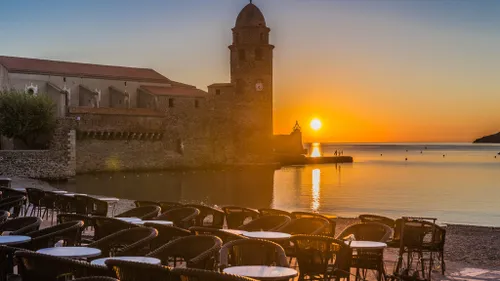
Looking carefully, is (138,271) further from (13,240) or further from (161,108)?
(161,108)

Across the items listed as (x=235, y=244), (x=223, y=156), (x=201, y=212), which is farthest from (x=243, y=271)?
(x=223, y=156)

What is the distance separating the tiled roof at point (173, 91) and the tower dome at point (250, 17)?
25.3ft

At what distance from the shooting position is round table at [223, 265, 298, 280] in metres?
4.23

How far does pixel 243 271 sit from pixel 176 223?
366cm

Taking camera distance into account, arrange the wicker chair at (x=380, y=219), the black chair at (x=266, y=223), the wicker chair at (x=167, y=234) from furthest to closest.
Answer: the wicker chair at (x=380, y=219) < the black chair at (x=266, y=223) < the wicker chair at (x=167, y=234)

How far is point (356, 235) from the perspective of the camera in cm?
650

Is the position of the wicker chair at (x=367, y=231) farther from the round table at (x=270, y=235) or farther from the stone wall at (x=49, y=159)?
the stone wall at (x=49, y=159)

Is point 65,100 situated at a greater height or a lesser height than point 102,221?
greater

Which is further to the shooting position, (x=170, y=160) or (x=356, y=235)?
(x=170, y=160)

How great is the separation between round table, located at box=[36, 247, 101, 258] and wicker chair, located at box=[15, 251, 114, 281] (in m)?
0.54

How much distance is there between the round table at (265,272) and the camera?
167 inches

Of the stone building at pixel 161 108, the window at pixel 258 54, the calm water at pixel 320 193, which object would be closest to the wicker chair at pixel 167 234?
the calm water at pixel 320 193

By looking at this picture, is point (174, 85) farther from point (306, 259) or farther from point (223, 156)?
point (306, 259)

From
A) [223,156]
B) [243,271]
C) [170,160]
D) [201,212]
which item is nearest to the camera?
[243,271]
